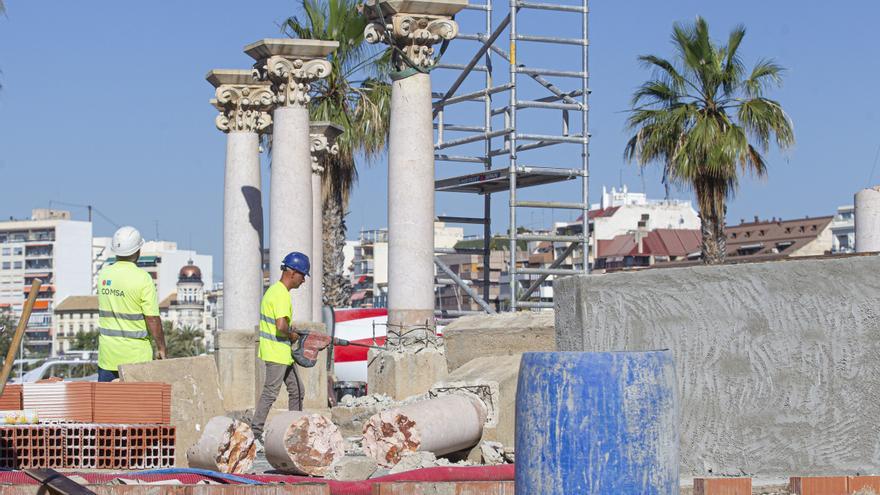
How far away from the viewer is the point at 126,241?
12.0m

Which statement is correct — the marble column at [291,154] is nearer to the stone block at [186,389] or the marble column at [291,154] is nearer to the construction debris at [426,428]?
the construction debris at [426,428]

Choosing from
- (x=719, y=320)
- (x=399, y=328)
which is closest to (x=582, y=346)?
(x=719, y=320)

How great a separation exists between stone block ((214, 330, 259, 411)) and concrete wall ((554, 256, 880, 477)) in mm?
13896

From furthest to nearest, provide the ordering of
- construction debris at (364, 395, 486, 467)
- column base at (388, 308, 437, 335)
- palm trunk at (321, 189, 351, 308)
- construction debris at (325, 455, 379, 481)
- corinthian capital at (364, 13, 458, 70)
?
palm trunk at (321, 189, 351, 308), corinthian capital at (364, 13, 458, 70), column base at (388, 308, 437, 335), construction debris at (364, 395, 486, 467), construction debris at (325, 455, 379, 481)

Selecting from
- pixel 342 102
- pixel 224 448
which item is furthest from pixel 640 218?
pixel 224 448

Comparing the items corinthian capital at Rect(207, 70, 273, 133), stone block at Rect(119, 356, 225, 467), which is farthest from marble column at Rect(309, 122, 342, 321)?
stone block at Rect(119, 356, 225, 467)

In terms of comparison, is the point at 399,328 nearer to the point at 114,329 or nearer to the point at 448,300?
the point at 114,329

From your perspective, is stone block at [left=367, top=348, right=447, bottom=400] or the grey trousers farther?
stone block at [left=367, top=348, right=447, bottom=400]

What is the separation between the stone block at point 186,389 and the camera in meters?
11.2

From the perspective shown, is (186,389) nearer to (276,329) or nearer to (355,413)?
(276,329)

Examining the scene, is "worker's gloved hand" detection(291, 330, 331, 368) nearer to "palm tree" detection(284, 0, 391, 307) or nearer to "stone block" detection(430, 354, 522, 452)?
"stone block" detection(430, 354, 522, 452)

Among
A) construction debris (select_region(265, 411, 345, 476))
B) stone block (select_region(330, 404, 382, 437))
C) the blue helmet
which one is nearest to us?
construction debris (select_region(265, 411, 345, 476))

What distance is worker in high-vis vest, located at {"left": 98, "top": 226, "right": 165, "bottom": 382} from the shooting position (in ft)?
38.4

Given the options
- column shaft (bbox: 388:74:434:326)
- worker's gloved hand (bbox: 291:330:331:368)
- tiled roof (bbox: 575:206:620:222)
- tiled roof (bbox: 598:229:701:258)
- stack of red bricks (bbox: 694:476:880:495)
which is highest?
tiled roof (bbox: 575:206:620:222)
